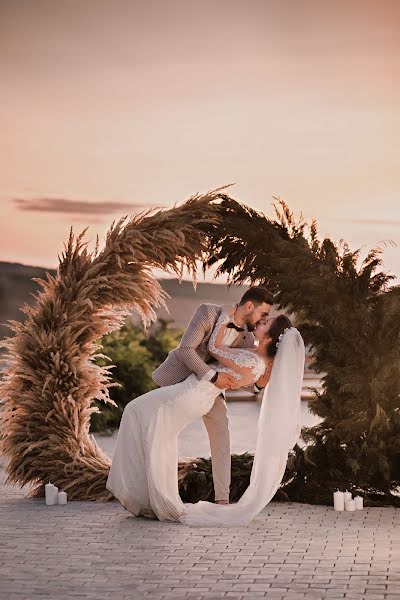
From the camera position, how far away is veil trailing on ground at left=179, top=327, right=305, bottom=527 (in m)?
9.55

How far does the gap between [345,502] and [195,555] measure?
7.31 ft

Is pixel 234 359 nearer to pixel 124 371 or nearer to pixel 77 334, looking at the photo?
pixel 77 334

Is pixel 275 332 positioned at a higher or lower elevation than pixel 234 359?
higher

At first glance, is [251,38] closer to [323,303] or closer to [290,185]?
[290,185]

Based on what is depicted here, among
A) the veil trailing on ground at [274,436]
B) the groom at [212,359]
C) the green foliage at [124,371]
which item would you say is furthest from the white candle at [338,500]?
the green foliage at [124,371]

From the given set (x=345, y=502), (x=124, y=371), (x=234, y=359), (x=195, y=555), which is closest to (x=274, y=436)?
(x=234, y=359)

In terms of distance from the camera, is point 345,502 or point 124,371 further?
point 124,371

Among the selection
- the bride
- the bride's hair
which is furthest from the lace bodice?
the bride's hair

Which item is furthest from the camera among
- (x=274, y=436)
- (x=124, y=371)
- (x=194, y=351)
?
(x=124, y=371)

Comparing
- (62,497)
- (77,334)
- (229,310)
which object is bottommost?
(62,497)

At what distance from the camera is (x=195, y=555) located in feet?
26.8

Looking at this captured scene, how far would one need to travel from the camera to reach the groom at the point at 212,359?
32.6 feet

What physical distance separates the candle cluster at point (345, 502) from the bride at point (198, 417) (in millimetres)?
557

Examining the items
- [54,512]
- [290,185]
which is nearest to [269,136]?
[290,185]
